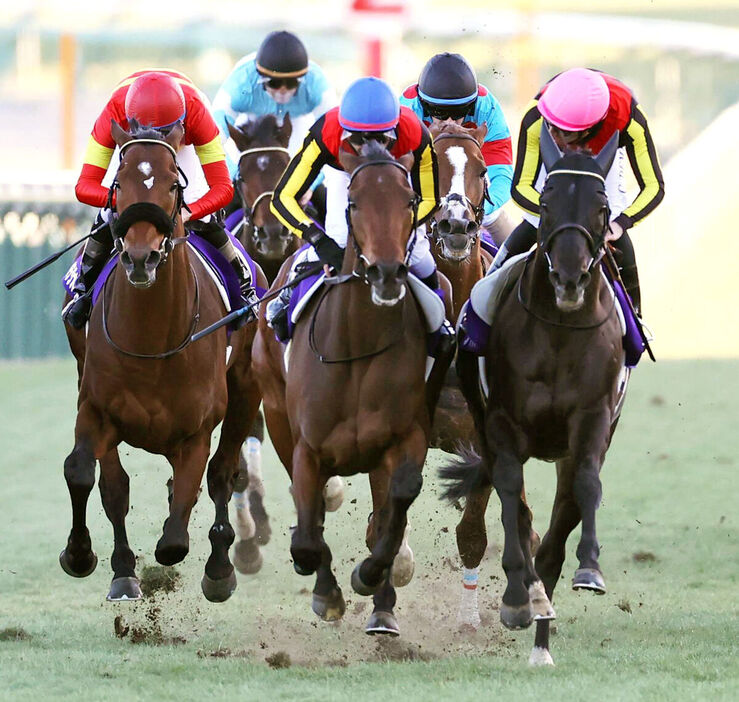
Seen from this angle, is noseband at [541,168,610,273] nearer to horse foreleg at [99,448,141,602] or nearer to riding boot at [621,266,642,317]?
riding boot at [621,266,642,317]

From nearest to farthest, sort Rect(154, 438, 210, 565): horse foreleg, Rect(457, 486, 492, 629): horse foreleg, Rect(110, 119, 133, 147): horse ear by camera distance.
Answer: Rect(110, 119, 133, 147): horse ear
Rect(154, 438, 210, 565): horse foreleg
Rect(457, 486, 492, 629): horse foreleg

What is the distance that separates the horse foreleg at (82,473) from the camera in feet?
19.6

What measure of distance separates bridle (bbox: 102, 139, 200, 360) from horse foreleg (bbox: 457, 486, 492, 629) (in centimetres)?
156

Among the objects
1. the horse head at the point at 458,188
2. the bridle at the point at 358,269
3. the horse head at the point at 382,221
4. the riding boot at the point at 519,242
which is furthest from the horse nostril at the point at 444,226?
the horse head at the point at 382,221

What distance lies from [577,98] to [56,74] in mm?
28731

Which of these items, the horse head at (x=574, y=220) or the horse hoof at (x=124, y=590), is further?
the horse hoof at (x=124, y=590)

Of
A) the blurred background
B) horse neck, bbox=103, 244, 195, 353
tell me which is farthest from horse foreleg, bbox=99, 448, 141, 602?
the blurred background

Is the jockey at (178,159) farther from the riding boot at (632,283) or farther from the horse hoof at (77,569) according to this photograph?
the riding boot at (632,283)

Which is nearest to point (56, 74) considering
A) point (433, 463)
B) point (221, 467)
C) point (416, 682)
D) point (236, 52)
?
point (236, 52)

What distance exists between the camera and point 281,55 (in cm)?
859

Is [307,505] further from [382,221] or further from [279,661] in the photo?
[382,221]

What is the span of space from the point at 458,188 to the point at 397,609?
6.36 ft

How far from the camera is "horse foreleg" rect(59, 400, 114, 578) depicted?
5.98 m

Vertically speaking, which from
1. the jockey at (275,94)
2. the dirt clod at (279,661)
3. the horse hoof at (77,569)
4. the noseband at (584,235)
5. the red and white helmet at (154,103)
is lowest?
the dirt clod at (279,661)
